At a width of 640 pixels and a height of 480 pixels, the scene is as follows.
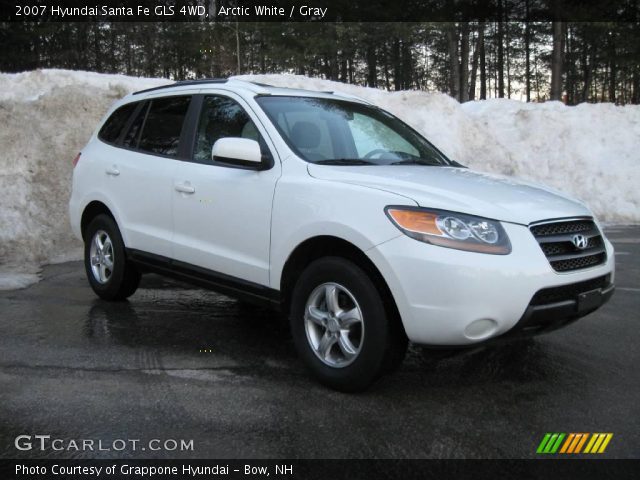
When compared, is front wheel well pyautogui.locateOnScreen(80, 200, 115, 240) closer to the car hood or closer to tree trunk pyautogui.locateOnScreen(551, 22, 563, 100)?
the car hood

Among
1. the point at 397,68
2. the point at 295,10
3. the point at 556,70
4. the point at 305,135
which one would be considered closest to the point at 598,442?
the point at 305,135

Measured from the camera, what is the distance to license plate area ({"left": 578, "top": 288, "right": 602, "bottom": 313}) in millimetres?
3439

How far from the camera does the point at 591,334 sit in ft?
15.9

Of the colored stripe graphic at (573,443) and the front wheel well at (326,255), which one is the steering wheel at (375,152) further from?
the colored stripe graphic at (573,443)

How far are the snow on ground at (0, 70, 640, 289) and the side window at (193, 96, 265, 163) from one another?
3.35 meters

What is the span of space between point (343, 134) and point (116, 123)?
8.37 feet

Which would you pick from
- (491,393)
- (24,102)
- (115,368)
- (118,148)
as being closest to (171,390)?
(115,368)

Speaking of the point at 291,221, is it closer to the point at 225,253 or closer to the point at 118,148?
the point at 225,253

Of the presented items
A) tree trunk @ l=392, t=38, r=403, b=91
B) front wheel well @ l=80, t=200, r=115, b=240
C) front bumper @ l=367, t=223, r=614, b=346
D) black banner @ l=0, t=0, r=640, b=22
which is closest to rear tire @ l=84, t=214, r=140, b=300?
front wheel well @ l=80, t=200, r=115, b=240

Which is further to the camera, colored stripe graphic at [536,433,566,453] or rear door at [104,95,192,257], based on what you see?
rear door at [104,95,192,257]

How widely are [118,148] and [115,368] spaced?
2.33 meters

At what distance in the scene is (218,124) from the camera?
15.3ft

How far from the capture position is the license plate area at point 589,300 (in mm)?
3439
